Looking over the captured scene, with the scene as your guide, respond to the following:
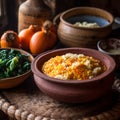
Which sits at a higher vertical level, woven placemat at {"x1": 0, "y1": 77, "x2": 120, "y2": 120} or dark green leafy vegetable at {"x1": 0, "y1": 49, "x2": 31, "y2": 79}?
dark green leafy vegetable at {"x1": 0, "y1": 49, "x2": 31, "y2": 79}

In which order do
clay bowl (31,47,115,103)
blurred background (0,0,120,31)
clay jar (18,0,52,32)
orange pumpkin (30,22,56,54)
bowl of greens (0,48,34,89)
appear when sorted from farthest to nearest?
blurred background (0,0,120,31) → clay jar (18,0,52,32) → orange pumpkin (30,22,56,54) → bowl of greens (0,48,34,89) → clay bowl (31,47,115,103)

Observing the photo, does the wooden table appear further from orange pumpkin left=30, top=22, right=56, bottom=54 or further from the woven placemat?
orange pumpkin left=30, top=22, right=56, bottom=54

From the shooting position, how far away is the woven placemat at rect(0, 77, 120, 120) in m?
0.93

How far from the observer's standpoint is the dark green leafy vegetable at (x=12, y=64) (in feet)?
3.37

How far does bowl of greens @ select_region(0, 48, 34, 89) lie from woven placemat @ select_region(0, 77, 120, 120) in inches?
1.7

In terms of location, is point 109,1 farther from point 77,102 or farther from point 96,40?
point 77,102

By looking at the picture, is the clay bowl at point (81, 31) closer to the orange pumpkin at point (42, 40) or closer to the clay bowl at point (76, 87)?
the orange pumpkin at point (42, 40)

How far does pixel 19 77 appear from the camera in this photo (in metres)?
1.01

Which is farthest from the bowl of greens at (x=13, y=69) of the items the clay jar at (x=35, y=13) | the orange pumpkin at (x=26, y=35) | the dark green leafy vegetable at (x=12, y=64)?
the clay jar at (x=35, y=13)

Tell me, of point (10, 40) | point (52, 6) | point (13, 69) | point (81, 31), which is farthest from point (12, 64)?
point (52, 6)

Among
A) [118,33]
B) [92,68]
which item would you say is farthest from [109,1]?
[92,68]

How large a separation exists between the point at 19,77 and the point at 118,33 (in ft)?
1.76

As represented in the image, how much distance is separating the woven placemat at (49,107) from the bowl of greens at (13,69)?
0.04m

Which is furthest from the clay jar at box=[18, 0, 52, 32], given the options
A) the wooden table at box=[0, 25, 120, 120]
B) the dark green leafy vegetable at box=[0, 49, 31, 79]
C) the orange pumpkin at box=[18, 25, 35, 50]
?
the wooden table at box=[0, 25, 120, 120]
